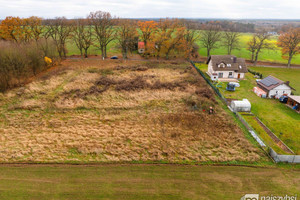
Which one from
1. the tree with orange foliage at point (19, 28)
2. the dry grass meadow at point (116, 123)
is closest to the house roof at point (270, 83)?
the dry grass meadow at point (116, 123)

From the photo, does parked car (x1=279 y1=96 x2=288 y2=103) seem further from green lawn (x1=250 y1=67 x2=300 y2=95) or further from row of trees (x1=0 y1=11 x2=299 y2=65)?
row of trees (x1=0 y1=11 x2=299 y2=65)

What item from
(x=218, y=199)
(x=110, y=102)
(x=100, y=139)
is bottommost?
(x=218, y=199)

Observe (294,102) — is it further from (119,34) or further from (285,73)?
(119,34)

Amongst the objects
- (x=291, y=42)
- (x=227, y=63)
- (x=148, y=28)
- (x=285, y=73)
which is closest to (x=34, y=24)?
(x=148, y=28)

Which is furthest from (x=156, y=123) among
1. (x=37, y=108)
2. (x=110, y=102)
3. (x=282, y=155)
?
(x=37, y=108)

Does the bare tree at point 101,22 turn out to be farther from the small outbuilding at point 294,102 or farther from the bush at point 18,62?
the small outbuilding at point 294,102

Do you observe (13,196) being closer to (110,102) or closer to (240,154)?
(110,102)
